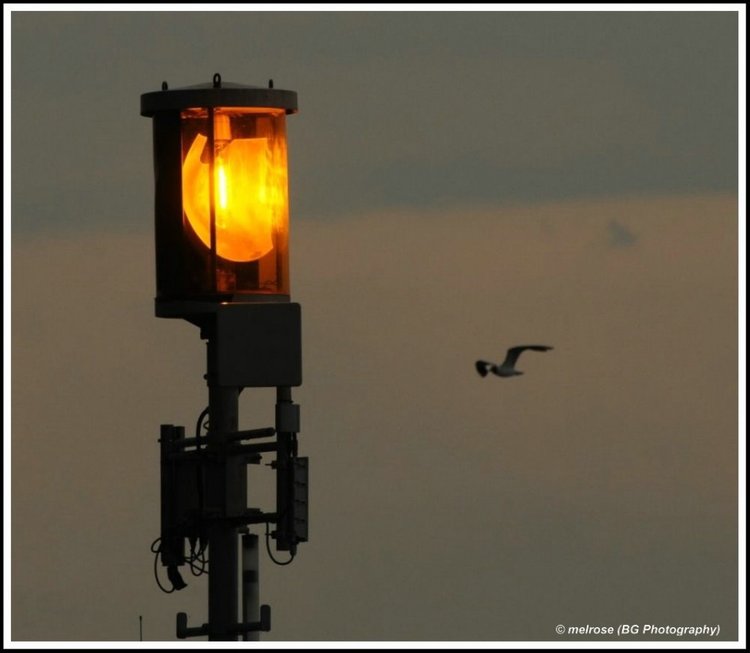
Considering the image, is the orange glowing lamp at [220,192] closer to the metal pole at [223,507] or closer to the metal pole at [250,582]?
the metal pole at [223,507]

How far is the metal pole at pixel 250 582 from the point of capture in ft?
183

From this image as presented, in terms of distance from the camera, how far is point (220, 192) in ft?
184

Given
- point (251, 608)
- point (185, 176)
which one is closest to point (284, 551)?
point (251, 608)

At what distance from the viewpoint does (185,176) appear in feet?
184

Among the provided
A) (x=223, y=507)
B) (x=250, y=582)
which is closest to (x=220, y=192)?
(x=223, y=507)

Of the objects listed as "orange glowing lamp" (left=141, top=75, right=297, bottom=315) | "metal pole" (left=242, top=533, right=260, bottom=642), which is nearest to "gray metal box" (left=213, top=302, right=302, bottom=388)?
"orange glowing lamp" (left=141, top=75, right=297, bottom=315)

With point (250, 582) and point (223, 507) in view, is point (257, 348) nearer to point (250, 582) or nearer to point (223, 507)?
point (223, 507)

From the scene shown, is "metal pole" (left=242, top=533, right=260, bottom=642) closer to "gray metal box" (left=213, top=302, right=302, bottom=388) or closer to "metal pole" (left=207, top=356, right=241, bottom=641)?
"metal pole" (left=207, top=356, right=241, bottom=641)

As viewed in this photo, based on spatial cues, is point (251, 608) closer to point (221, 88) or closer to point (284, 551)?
point (284, 551)

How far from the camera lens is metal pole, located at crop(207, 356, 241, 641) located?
5603 cm

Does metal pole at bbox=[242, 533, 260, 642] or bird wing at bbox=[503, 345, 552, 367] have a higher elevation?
bird wing at bbox=[503, 345, 552, 367]

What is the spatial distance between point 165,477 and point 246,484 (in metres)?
1.14

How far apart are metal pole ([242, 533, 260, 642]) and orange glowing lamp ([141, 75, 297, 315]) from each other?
340cm

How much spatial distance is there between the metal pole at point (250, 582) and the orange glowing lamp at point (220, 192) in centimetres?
340
